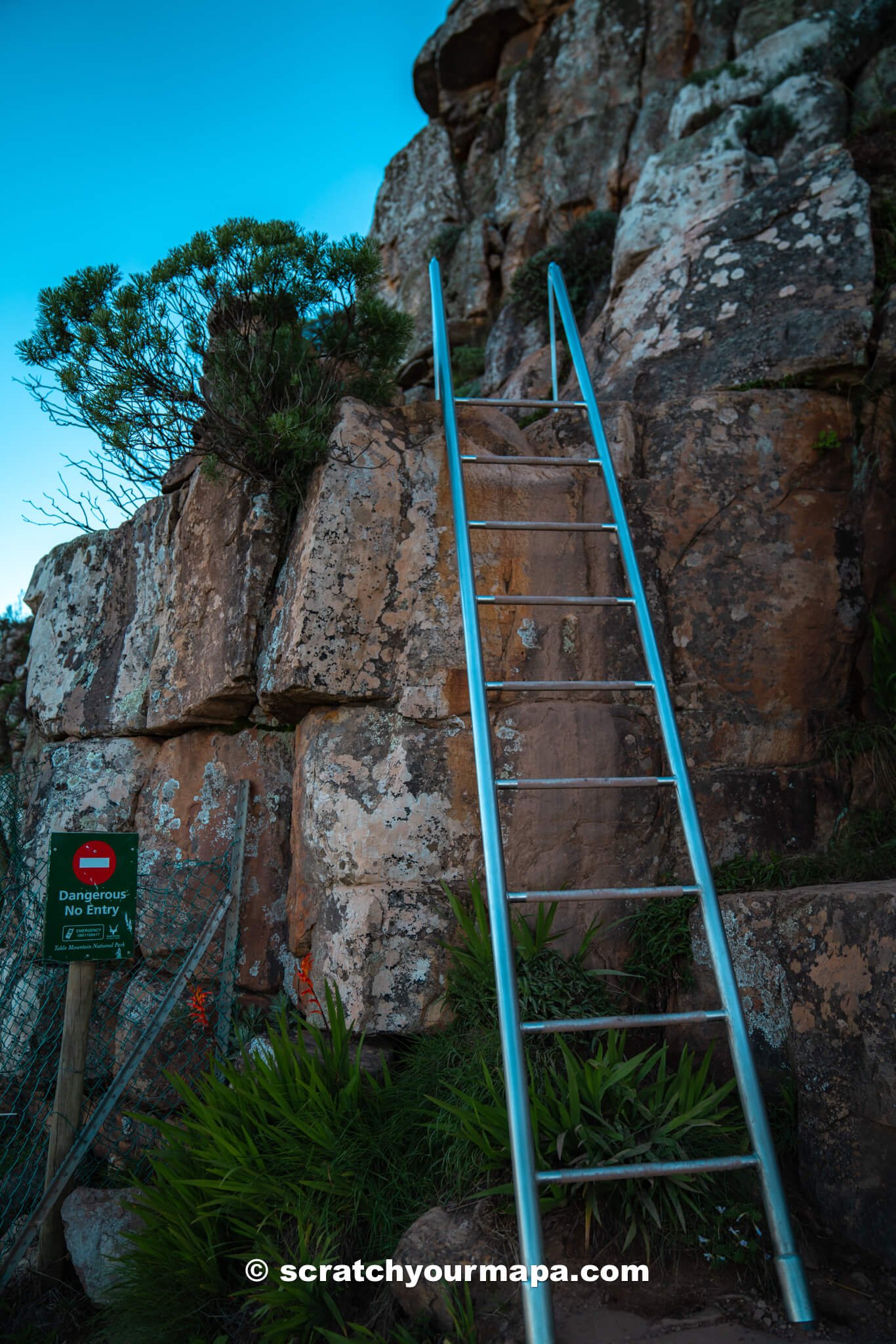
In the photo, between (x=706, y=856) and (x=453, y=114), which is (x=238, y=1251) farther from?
(x=453, y=114)

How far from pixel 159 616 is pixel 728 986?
3189 millimetres

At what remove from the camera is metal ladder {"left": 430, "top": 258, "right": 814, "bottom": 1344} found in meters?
1.87

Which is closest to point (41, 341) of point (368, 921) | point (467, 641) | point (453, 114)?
point (467, 641)

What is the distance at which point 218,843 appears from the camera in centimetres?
368

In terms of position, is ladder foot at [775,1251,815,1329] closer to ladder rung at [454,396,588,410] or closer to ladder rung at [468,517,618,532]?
ladder rung at [468,517,618,532]

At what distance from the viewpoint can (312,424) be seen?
3.63 metres

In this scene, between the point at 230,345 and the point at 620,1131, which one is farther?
the point at 230,345

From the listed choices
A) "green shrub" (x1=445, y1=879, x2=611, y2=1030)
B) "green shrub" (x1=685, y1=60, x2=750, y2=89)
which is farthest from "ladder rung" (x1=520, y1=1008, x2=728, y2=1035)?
"green shrub" (x1=685, y1=60, x2=750, y2=89)

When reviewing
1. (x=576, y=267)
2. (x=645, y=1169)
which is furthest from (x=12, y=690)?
(x=576, y=267)

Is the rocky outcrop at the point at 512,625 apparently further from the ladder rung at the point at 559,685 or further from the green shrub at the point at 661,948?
the ladder rung at the point at 559,685

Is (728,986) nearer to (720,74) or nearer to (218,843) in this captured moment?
(218,843)

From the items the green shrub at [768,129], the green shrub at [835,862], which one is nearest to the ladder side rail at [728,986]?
the green shrub at [835,862]

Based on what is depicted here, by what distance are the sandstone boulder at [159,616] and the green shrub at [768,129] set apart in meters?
4.63

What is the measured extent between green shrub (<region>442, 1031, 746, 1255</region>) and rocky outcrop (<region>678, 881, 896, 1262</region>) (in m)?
0.23
